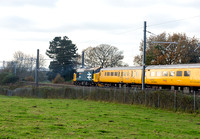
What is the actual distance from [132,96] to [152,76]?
1056cm

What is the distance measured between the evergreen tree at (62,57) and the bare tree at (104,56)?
4986 mm

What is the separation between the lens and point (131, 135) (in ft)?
34.4

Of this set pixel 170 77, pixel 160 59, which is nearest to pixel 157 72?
pixel 170 77

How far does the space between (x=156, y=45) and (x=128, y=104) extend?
32.7 meters

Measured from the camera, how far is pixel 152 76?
33.5 m

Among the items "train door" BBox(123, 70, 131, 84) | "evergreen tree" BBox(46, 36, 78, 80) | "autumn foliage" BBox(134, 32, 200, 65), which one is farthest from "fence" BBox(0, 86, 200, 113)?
"evergreen tree" BBox(46, 36, 78, 80)

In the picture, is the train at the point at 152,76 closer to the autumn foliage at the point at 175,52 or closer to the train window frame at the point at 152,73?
the train window frame at the point at 152,73

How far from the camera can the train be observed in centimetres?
2774

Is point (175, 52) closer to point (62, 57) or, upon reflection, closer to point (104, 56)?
point (104, 56)

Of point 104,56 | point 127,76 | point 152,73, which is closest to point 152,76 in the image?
point 152,73

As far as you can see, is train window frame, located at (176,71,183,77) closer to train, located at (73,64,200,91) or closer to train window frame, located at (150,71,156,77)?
train, located at (73,64,200,91)

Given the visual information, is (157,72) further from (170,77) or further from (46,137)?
(46,137)

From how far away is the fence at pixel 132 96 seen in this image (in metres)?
18.8

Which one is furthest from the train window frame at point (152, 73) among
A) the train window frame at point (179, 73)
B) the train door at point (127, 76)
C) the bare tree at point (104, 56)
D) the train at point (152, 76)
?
the bare tree at point (104, 56)
